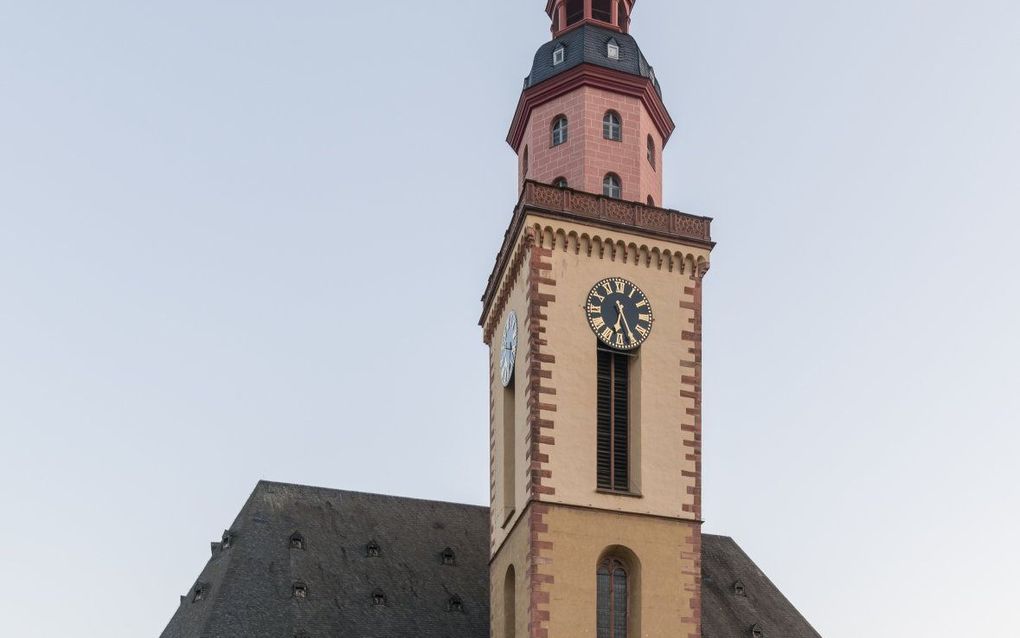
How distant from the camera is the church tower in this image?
34875 millimetres

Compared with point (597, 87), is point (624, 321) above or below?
below

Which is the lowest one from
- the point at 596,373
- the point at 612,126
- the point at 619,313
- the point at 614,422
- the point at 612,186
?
the point at 614,422

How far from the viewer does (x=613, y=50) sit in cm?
4100

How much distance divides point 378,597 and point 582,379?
10.7 meters

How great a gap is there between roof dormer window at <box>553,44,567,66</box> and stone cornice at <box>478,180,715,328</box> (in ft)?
16.6

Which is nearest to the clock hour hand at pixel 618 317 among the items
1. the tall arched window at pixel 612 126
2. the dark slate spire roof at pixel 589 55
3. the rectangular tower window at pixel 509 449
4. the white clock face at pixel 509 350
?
the white clock face at pixel 509 350

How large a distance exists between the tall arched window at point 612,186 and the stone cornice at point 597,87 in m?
2.57

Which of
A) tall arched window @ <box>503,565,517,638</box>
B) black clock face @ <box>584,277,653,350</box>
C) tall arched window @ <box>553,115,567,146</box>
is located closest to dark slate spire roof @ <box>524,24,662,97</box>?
tall arched window @ <box>553,115,567,146</box>

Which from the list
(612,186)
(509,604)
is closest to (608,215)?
(612,186)

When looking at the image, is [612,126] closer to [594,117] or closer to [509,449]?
[594,117]

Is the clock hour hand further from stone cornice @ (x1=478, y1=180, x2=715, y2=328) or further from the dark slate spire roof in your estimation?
the dark slate spire roof

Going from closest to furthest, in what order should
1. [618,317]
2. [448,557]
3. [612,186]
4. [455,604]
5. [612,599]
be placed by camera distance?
[612,599] < [618,317] < [612,186] < [455,604] < [448,557]

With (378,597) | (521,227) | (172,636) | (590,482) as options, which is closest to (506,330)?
(521,227)

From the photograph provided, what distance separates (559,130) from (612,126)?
1.49m
